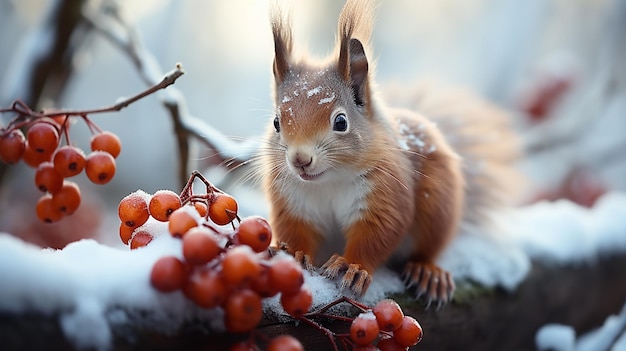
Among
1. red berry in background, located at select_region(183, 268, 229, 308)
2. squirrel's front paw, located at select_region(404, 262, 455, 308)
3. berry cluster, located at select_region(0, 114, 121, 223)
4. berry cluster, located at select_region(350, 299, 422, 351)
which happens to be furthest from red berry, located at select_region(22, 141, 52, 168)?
squirrel's front paw, located at select_region(404, 262, 455, 308)

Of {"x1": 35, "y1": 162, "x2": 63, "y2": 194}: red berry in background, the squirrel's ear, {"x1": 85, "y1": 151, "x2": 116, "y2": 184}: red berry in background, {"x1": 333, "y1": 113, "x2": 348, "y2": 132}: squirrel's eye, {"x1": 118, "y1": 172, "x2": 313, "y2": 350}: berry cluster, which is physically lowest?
{"x1": 118, "y1": 172, "x2": 313, "y2": 350}: berry cluster

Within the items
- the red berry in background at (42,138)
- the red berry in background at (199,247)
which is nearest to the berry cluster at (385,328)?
the red berry in background at (199,247)

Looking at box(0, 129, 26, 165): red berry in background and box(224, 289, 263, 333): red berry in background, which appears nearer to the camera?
box(224, 289, 263, 333): red berry in background

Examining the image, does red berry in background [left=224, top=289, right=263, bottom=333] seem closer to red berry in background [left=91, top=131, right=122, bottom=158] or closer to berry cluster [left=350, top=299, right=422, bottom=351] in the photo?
berry cluster [left=350, top=299, right=422, bottom=351]

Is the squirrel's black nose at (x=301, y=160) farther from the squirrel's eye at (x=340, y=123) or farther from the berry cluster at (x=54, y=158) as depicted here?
the berry cluster at (x=54, y=158)

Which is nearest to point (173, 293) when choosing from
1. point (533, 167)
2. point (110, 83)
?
point (533, 167)

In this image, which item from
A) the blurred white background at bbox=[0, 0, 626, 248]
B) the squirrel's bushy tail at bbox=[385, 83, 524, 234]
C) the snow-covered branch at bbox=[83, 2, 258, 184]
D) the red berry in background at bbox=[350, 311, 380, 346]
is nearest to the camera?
the red berry in background at bbox=[350, 311, 380, 346]

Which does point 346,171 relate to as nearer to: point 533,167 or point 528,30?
point 528,30
